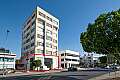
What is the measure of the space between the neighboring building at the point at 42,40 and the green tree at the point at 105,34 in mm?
53285

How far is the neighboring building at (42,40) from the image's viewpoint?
89938 mm

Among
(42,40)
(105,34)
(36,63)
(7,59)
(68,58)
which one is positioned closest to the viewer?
(105,34)

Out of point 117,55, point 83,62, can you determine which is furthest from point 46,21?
point 83,62

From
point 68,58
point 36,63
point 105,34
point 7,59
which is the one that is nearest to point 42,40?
point 36,63

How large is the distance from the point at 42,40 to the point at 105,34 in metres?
60.7

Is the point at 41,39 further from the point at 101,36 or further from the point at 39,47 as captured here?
the point at 101,36

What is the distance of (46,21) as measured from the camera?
9619 centimetres

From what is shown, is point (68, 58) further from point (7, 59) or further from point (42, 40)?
point (7, 59)

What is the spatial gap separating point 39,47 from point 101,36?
192 ft

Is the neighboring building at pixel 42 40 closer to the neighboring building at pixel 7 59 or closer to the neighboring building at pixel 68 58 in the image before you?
the neighboring building at pixel 7 59

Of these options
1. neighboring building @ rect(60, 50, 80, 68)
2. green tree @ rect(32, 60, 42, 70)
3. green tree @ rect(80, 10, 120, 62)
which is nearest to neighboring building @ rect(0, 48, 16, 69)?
green tree @ rect(32, 60, 42, 70)

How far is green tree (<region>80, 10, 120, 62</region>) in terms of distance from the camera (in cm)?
3169

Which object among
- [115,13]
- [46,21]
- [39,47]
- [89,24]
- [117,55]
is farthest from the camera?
[46,21]

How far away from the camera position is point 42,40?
9256 centimetres
